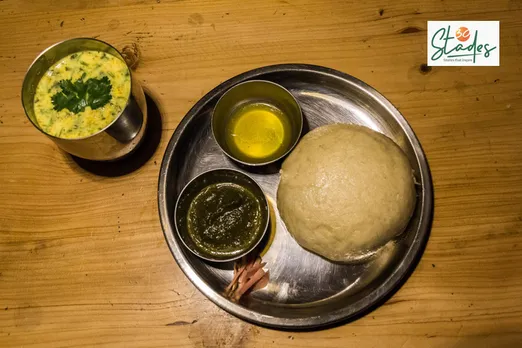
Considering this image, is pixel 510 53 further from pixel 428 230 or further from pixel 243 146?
pixel 243 146

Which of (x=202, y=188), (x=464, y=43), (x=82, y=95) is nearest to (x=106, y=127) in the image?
(x=82, y=95)

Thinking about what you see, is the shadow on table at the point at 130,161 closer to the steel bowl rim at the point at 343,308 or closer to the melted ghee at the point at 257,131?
the steel bowl rim at the point at 343,308

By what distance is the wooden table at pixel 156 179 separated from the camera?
2295mm

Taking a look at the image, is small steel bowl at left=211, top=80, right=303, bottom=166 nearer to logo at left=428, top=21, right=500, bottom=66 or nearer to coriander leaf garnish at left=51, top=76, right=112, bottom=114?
coriander leaf garnish at left=51, top=76, right=112, bottom=114

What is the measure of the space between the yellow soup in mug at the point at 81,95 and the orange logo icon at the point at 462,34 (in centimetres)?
221

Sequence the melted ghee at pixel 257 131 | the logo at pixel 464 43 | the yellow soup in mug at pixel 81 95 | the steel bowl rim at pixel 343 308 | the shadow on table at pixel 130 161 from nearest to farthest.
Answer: the steel bowl rim at pixel 343 308, the yellow soup in mug at pixel 81 95, the melted ghee at pixel 257 131, the shadow on table at pixel 130 161, the logo at pixel 464 43

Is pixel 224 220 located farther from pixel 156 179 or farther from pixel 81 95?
pixel 81 95

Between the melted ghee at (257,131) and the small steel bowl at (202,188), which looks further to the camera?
the melted ghee at (257,131)

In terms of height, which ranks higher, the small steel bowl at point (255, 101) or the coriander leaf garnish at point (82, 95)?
the coriander leaf garnish at point (82, 95)

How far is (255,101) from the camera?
2510mm

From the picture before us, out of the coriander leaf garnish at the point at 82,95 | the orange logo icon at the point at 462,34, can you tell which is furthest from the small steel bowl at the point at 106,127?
the orange logo icon at the point at 462,34

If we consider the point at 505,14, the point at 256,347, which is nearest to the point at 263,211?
the point at 256,347

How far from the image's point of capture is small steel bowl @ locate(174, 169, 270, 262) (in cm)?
217

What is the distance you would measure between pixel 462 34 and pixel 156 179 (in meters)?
2.30
